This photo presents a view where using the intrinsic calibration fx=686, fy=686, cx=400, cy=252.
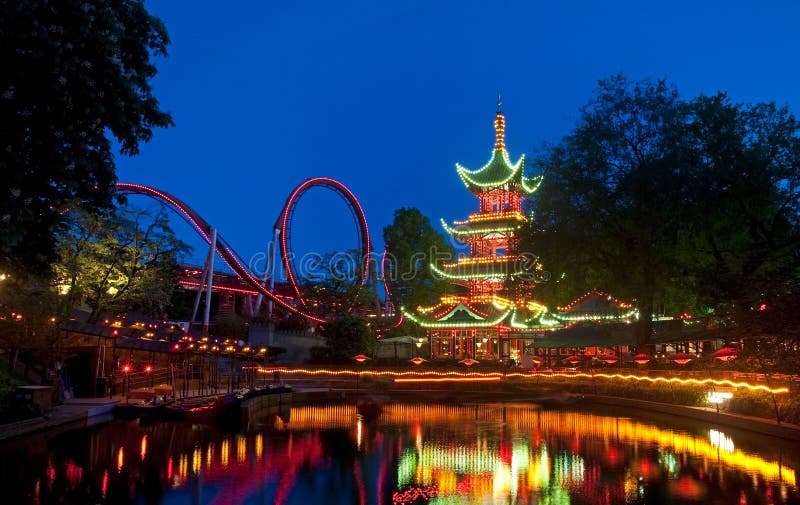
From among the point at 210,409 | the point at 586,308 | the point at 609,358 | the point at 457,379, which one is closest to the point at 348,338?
the point at 457,379

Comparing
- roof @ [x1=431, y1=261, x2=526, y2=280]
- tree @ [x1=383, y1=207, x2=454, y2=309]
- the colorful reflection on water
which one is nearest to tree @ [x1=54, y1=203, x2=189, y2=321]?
the colorful reflection on water

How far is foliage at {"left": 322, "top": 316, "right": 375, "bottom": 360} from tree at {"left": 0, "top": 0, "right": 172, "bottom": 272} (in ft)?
120

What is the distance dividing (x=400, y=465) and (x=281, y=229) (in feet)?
143

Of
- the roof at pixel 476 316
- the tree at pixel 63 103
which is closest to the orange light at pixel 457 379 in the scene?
the roof at pixel 476 316

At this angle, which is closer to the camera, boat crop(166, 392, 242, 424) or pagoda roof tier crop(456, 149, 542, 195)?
boat crop(166, 392, 242, 424)

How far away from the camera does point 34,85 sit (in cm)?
1248

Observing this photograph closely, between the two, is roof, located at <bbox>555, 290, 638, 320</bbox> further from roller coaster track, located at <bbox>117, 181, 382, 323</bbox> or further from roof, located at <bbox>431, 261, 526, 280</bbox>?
roller coaster track, located at <bbox>117, 181, 382, 323</bbox>

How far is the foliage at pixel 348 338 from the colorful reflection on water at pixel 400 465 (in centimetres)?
2608

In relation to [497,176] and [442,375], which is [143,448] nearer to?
[442,375]

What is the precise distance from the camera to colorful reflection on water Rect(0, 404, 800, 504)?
12.8 m

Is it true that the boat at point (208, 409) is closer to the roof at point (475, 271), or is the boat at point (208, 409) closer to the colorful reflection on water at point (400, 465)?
the colorful reflection on water at point (400, 465)


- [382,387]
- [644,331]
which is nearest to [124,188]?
[382,387]

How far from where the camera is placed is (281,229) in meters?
58.1

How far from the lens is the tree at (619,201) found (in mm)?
32219
